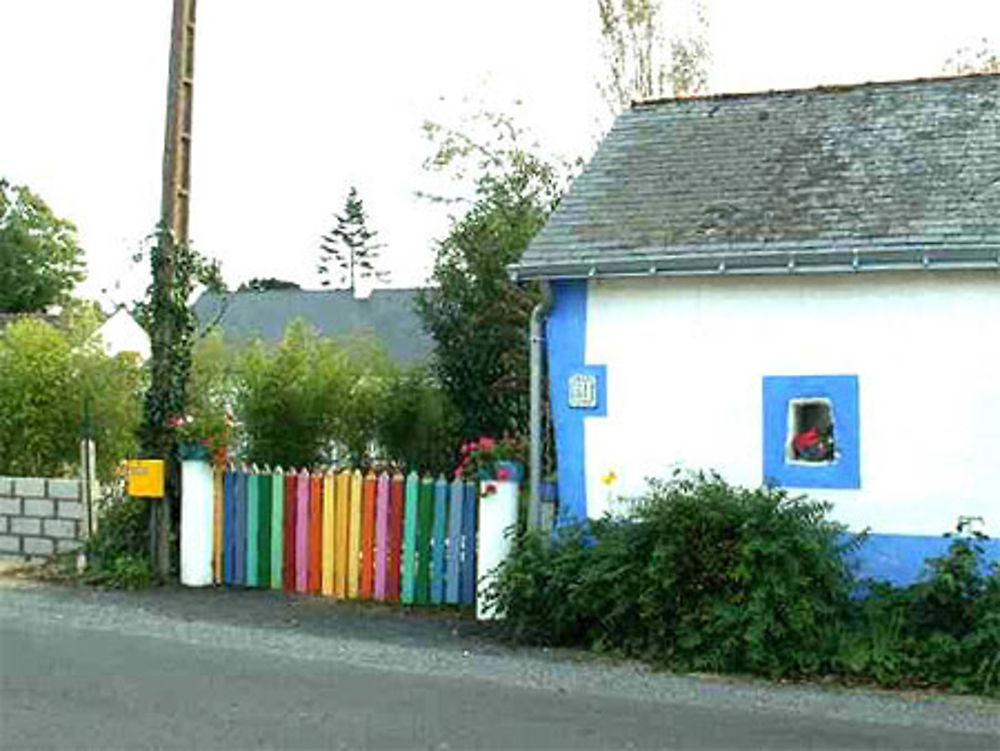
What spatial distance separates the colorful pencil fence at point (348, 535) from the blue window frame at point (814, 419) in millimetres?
2892

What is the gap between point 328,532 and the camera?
12.9 metres

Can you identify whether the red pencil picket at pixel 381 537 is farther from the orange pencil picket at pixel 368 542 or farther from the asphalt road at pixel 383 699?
the asphalt road at pixel 383 699

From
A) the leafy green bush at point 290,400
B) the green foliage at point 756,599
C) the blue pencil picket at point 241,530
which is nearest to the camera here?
the green foliage at point 756,599

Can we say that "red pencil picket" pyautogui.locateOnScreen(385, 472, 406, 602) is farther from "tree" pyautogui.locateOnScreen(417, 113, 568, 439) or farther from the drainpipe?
"tree" pyautogui.locateOnScreen(417, 113, 568, 439)

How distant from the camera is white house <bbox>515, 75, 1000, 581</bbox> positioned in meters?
10.1

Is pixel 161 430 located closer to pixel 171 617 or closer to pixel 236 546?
pixel 236 546

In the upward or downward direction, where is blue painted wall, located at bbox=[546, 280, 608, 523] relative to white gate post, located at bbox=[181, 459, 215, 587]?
upward

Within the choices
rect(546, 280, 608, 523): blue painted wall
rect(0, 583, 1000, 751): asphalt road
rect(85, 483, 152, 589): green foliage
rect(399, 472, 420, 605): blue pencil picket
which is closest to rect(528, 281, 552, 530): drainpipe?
rect(546, 280, 608, 523): blue painted wall

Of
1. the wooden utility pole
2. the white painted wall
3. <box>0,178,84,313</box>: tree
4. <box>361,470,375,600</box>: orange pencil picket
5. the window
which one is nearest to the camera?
the white painted wall

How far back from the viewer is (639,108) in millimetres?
13945

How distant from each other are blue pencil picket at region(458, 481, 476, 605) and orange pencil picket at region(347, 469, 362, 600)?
43.8 inches

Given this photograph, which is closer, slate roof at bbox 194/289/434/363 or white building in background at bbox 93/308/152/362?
white building in background at bbox 93/308/152/362

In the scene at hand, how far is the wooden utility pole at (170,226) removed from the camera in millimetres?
13602

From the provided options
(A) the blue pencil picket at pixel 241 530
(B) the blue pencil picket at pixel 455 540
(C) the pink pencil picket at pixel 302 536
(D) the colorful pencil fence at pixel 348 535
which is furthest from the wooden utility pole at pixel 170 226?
(B) the blue pencil picket at pixel 455 540
